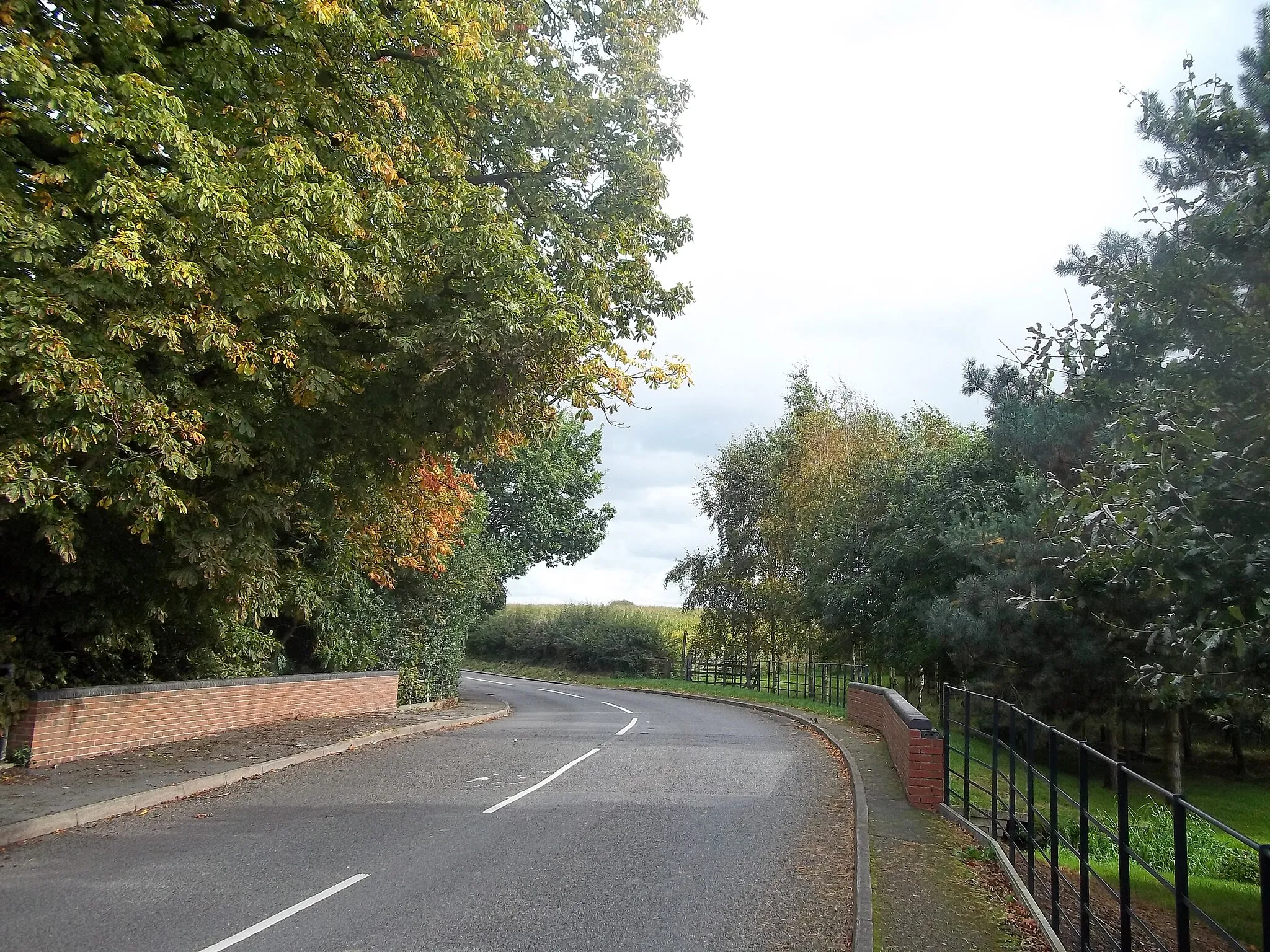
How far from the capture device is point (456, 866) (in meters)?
8.38

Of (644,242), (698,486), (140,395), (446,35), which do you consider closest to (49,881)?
(140,395)

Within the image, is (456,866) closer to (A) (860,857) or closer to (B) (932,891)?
(A) (860,857)

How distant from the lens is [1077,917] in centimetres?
732

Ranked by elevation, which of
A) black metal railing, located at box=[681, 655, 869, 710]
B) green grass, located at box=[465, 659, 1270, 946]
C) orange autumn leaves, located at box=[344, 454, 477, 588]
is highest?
orange autumn leaves, located at box=[344, 454, 477, 588]

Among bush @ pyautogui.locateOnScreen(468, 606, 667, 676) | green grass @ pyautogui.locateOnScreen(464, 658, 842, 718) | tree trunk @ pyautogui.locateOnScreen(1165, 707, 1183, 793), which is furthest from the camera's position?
bush @ pyautogui.locateOnScreen(468, 606, 667, 676)

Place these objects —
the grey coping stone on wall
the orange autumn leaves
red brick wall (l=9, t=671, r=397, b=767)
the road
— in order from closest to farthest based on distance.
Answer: the road
red brick wall (l=9, t=671, r=397, b=767)
the grey coping stone on wall
the orange autumn leaves

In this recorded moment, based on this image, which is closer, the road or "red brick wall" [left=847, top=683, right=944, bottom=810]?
the road

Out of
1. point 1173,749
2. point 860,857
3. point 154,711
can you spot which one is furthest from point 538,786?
point 1173,749

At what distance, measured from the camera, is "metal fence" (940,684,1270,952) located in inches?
176

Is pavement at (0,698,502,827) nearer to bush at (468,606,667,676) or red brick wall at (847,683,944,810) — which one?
red brick wall at (847,683,944,810)

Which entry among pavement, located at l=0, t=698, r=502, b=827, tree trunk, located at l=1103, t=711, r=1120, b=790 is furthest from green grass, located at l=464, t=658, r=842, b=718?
pavement, located at l=0, t=698, r=502, b=827

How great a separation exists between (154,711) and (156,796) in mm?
4066

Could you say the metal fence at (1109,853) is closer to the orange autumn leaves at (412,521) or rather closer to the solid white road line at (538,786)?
the solid white road line at (538,786)

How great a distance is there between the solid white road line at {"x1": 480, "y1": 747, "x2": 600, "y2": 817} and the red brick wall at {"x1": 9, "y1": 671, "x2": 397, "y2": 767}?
5.88m
